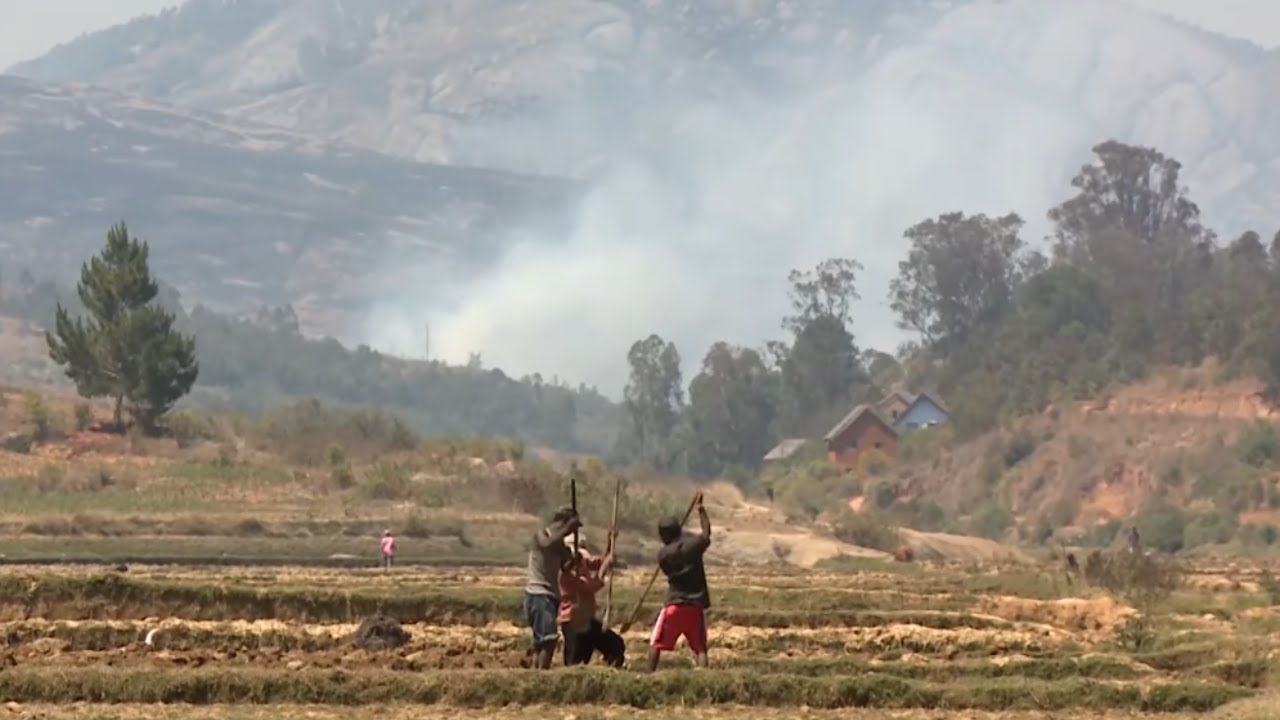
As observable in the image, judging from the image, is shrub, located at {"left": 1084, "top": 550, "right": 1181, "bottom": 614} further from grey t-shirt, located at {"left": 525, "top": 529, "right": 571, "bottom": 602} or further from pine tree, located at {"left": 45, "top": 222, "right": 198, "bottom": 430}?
pine tree, located at {"left": 45, "top": 222, "right": 198, "bottom": 430}

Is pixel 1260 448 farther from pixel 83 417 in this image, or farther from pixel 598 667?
pixel 598 667

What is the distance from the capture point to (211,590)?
2978 cm

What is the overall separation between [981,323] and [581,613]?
12116cm

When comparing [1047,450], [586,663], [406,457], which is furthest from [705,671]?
[1047,450]

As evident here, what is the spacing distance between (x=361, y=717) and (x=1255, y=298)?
9937 cm

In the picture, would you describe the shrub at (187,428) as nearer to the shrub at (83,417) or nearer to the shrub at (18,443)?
the shrub at (83,417)

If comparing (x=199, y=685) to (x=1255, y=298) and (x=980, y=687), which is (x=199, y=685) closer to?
(x=980, y=687)

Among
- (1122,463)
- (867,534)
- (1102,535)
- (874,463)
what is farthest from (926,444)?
(867,534)

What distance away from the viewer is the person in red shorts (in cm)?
2156

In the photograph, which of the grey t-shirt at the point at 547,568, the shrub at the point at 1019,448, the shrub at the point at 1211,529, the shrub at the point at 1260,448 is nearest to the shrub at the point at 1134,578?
the grey t-shirt at the point at 547,568

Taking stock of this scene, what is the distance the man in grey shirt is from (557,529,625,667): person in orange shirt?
124mm

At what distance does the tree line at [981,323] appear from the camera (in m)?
122

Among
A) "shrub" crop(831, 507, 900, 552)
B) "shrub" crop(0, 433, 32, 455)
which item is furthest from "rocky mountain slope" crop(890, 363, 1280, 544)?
"shrub" crop(0, 433, 32, 455)

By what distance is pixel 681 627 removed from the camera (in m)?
21.7
